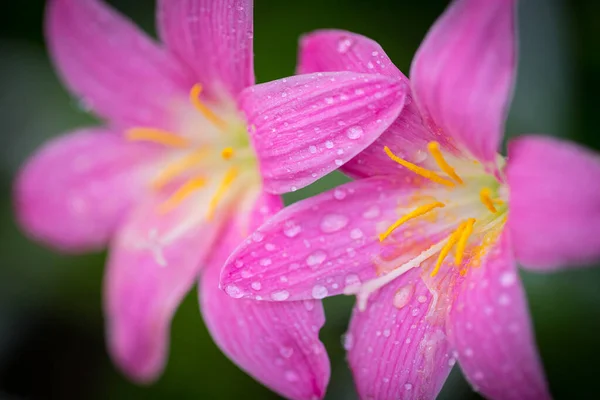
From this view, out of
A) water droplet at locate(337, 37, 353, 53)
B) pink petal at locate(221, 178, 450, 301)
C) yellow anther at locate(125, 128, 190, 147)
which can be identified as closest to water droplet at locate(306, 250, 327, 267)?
pink petal at locate(221, 178, 450, 301)

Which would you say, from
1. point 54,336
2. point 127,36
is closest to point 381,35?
point 127,36

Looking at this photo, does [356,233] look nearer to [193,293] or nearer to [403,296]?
[403,296]

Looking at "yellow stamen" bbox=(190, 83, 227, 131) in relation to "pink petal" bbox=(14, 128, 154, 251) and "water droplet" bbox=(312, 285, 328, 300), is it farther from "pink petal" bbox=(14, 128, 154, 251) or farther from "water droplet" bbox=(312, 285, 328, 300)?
"water droplet" bbox=(312, 285, 328, 300)

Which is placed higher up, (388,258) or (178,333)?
(388,258)

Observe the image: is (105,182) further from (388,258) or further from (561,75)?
(561,75)

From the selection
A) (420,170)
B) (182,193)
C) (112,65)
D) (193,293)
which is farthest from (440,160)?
(193,293)

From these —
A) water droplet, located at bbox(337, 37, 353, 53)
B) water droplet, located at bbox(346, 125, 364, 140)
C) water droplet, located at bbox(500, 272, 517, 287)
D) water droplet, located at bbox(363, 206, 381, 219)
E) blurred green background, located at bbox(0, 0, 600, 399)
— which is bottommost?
blurred green background, located at bbox(0, 0, 600, 399)

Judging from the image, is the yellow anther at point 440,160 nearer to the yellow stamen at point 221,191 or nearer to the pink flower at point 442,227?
the pink flower at point 442,227
